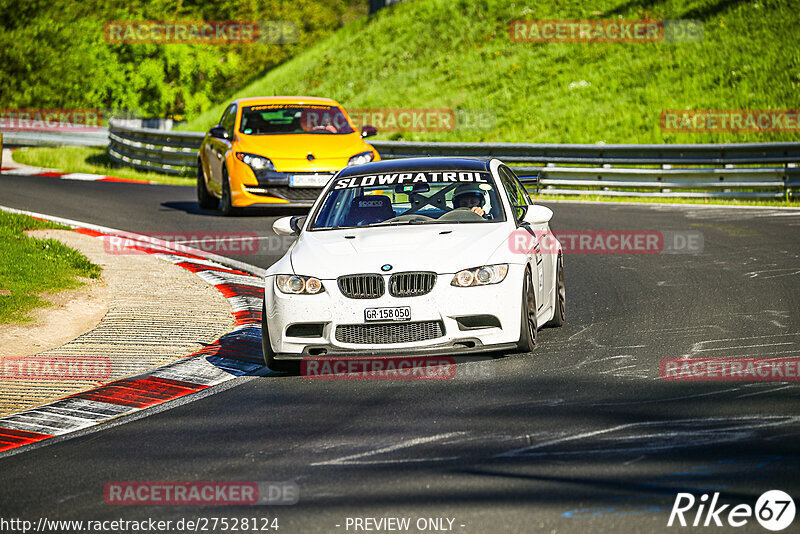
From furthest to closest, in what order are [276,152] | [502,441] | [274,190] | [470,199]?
[276,152] → [274,190] → [470,199] → [502,441]

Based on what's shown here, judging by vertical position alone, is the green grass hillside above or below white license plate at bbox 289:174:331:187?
above

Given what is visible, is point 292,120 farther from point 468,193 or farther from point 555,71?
point 555,71

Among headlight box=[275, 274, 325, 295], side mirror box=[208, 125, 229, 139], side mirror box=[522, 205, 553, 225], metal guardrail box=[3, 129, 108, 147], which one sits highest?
side mirror box=[208, 125, 229, 139]

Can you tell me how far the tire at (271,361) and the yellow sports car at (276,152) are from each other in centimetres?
838

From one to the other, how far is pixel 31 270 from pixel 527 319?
6.01m

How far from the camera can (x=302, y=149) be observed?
696 inches

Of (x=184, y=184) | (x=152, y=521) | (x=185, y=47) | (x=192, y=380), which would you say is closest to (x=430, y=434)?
(x=152, y=521)

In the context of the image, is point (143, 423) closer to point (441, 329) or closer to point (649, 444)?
point (441, 329)

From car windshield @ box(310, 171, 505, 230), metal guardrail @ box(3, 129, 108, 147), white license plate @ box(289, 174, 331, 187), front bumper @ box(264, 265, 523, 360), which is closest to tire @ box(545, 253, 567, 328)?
car windshield @ box(310, 171, 505, 230)

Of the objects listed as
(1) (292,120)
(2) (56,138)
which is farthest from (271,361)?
(2) (56,138)

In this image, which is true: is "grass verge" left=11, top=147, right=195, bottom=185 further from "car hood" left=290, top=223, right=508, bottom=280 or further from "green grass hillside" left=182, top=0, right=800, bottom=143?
"car hood" left=290, top=223, right=508, bottom=280

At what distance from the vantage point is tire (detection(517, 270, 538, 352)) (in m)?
8.54

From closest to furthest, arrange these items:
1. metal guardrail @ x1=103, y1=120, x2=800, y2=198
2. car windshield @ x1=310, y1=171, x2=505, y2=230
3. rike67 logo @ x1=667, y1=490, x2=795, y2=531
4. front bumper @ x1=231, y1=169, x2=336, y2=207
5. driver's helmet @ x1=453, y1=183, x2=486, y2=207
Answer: rike67 logo @ x1=667, y1=490, x2=795, y2=531, car windshield @ x1=310, y1=171, x2=505, y2=230, driver's helmet @ x1=453, y1=183, x2=486, y2=207, front bumper @ x1=231, y1=169, x2=336, y2=207, metal guardrail @ x1=103, y1=120, x2=800, y2=198

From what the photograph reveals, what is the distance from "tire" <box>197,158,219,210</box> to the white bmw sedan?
1055 centimetres
